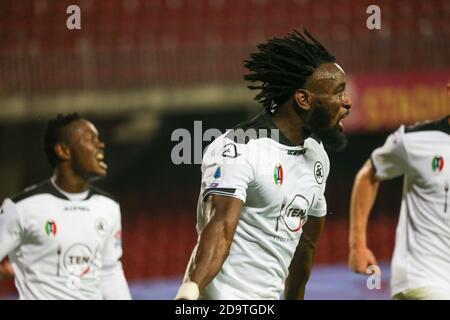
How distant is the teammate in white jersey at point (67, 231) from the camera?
4.89m

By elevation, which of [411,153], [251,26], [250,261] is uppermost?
[251,26]

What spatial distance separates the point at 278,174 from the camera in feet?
11.7

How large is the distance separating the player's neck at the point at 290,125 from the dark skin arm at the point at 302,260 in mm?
495

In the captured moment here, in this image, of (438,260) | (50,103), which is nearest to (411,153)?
(438,260)

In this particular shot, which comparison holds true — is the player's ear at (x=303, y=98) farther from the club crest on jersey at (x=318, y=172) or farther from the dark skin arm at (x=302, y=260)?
the dark skin arm at (x=302, y=260)

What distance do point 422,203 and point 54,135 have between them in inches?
93.2

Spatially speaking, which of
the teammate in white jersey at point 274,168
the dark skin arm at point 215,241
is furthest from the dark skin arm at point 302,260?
the dark skin arm at point 215,241

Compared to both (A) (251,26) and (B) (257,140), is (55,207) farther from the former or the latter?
(A) (251,26)

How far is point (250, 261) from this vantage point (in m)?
3.56

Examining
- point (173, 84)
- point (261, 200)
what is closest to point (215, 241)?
point (261, 200)

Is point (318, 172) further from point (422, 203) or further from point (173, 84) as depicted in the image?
point (173, 84)

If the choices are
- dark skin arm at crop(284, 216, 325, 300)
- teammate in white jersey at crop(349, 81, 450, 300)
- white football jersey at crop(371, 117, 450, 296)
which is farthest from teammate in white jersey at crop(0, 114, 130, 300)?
white football jersey at crop(371, 117, 450, 296)

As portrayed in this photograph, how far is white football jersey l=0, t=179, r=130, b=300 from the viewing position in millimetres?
4879
